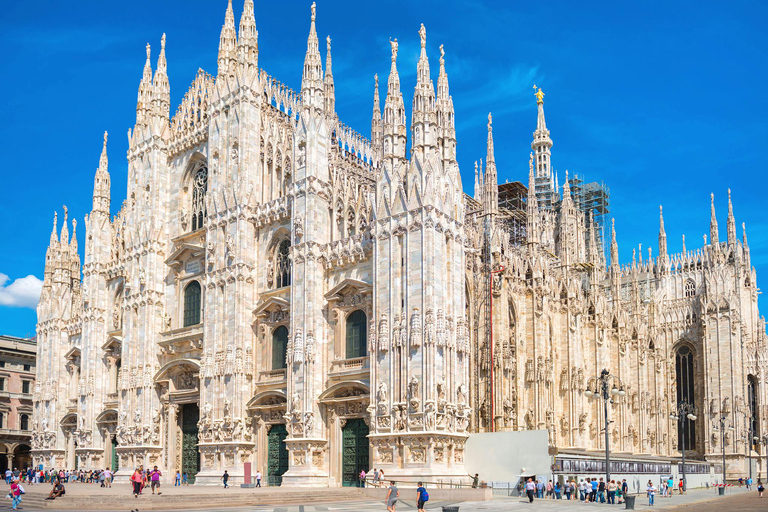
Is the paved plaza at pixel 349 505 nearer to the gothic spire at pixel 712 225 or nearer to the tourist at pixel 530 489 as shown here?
the tourist at pixel 530 489

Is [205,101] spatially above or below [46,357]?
above

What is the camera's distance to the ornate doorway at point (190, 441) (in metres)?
46.4

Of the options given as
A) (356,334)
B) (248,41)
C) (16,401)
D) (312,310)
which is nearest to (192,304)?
(312,310)

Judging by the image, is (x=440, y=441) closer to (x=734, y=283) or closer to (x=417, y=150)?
(x=417, y=150)

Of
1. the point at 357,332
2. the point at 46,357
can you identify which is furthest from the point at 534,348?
the point at 46,357

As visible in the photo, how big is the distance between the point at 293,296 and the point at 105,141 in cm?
2510

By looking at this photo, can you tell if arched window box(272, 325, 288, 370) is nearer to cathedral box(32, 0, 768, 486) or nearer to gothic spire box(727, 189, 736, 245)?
cathedral box(32, 0, 768, 486)

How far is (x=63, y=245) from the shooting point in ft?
201

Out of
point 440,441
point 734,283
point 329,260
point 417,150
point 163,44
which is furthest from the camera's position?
point 734,283

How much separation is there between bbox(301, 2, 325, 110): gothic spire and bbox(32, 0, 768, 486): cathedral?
0.39 feet

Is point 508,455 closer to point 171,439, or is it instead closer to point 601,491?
point 601,491

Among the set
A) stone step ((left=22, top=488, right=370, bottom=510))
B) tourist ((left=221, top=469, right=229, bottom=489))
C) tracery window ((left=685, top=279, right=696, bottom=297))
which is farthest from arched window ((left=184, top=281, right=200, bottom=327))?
tracery window ((left=685, top=279, right=696, bottom=297))

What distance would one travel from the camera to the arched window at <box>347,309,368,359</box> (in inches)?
1577

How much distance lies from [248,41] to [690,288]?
47571 millimetres
